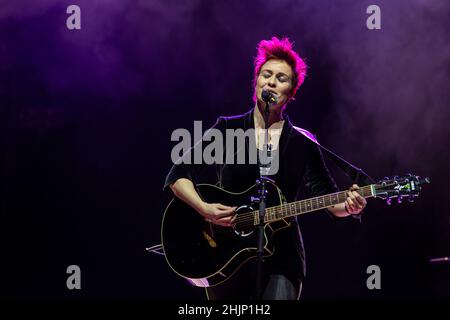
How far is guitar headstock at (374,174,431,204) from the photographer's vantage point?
4055mm

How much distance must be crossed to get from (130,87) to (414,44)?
2.60 metres

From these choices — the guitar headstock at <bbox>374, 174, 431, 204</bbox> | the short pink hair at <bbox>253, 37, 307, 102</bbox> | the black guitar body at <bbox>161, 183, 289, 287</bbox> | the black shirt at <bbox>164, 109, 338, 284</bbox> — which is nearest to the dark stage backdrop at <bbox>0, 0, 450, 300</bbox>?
the short pink hair at <bbox>253, 37, 307, 102</bbox>

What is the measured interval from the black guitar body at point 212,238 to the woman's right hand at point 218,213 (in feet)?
0.16

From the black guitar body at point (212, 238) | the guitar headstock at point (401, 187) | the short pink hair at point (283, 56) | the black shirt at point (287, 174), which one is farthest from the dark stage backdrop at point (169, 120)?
the guitar headstock at point (401, 187)

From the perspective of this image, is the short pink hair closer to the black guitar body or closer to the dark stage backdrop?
the dark stage backdrop

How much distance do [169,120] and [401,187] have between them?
231 cm

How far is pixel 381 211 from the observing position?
5297 millimetres

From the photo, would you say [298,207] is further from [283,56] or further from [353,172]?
[283,56]

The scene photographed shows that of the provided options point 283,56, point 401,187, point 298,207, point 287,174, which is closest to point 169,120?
point 283,56

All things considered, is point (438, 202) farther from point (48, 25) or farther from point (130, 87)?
point (48, 25)

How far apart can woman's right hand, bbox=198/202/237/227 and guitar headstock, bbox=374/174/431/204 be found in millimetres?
1029

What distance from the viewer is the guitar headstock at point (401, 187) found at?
405 centimetres

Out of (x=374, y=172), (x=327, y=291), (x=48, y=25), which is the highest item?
(x=48, y=25)

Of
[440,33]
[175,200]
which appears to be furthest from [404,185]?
[440,33]
